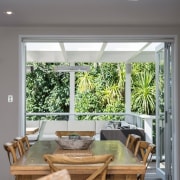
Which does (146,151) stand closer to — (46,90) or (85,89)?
(85,89)

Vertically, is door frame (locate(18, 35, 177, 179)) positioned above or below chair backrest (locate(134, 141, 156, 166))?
above

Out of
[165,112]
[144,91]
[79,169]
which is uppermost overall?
[144,91]

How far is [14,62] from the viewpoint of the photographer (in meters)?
5.50

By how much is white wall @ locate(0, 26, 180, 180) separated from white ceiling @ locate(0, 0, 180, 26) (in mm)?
146

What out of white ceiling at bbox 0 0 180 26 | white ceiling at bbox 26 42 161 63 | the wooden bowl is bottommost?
the wooden bowl

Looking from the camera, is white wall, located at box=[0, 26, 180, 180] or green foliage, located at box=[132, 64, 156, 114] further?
green foliage, located at box=[132, 64, 156, 114]

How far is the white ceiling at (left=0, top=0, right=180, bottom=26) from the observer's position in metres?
4.11

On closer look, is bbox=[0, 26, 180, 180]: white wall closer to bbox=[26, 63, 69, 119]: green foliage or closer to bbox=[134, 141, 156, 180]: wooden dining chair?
bbox=[134, 141, 156, 180]: wooden dining chair

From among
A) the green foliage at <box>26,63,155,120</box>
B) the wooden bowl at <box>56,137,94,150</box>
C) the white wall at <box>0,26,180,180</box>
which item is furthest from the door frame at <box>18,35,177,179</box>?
the green foliage at <box>26,63,155,120</box>

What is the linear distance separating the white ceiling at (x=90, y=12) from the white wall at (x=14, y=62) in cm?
15

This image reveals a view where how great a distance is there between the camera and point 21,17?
4832mm

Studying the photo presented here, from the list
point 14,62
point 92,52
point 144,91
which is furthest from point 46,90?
point 14,62

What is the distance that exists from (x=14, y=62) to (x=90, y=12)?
1.59 metres
